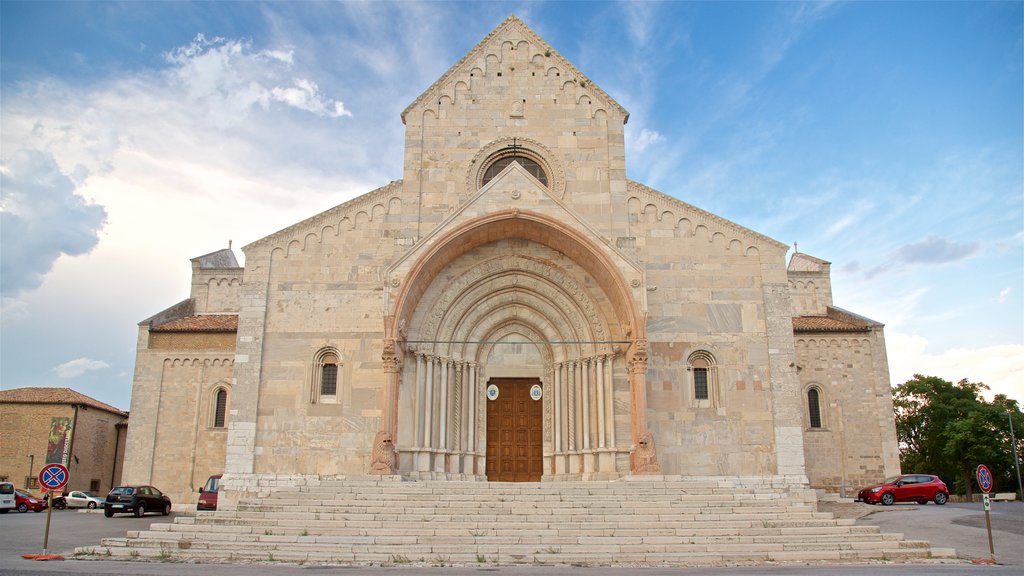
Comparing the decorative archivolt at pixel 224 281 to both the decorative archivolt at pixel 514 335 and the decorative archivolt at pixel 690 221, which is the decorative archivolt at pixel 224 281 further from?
the decorative archivolt at pixel 690 221

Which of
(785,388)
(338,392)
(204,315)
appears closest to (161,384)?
(204,315)

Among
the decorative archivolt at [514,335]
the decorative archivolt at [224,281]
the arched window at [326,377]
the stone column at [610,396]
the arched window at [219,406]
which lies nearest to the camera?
the stone column at [610,396]

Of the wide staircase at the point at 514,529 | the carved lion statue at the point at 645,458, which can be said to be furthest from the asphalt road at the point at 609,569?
the carved lion statue at the point at 645,458

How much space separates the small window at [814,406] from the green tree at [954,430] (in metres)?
13.2

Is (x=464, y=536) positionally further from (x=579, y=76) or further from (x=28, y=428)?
(x=28, y=428)

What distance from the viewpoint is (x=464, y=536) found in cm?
1356

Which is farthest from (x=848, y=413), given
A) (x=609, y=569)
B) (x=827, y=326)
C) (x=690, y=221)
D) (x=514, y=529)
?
(x=609, y=569)

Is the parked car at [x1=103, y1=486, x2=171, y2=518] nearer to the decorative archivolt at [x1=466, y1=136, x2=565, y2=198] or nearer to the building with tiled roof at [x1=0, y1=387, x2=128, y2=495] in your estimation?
the building with tiled roof at [x1=0, y1=387, x2=128, y2=495]

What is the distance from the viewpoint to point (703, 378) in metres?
19.5

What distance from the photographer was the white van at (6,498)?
26859mm

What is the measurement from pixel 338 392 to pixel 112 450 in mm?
25563

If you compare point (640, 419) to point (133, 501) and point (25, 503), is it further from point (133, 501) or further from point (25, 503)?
point (25, 503)

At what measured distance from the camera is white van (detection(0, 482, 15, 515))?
2686cm

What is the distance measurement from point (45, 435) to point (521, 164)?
27.7m
